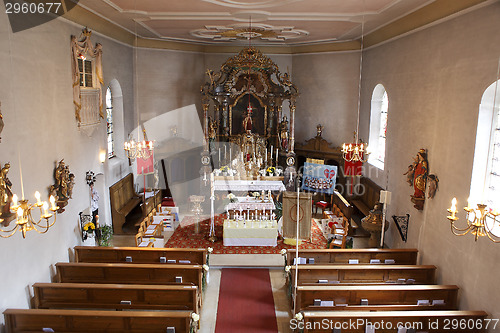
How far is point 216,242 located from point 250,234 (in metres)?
1.21

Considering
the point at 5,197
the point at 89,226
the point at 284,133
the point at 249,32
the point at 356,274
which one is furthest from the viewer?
the point at 284,133

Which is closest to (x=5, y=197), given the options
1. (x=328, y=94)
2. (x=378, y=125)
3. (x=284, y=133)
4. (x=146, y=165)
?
(x=146, y=165)

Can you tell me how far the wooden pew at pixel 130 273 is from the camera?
28.7 feet

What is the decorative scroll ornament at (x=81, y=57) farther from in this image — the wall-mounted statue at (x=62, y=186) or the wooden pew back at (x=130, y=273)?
the wooden pew back at (x=130, y=273)

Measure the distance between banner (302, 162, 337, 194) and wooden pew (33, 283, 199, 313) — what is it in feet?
30.7

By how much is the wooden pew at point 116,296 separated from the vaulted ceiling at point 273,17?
7.12 metres

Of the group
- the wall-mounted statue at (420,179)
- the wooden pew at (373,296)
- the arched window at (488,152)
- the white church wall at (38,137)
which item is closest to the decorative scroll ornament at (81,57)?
the white church wall at (38,137)

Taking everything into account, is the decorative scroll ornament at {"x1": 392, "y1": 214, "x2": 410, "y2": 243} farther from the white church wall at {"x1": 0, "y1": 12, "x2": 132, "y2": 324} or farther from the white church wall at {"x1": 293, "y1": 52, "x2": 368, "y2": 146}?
the white church wall at {"x1": 0, "y1": 12, "x2": 132, "y2": 324}

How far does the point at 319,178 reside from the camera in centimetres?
1625

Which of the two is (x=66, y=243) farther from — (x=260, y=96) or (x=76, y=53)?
(x=260, y=96)

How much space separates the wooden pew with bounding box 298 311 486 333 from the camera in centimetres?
684

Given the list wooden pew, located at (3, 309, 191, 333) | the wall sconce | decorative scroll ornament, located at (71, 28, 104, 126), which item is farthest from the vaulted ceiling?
wooden pew, located at (3, 309, 191, 333)

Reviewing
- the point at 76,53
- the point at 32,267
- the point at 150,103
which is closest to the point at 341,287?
the point at 32,267

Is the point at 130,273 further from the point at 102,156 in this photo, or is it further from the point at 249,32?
the point at 249,32
